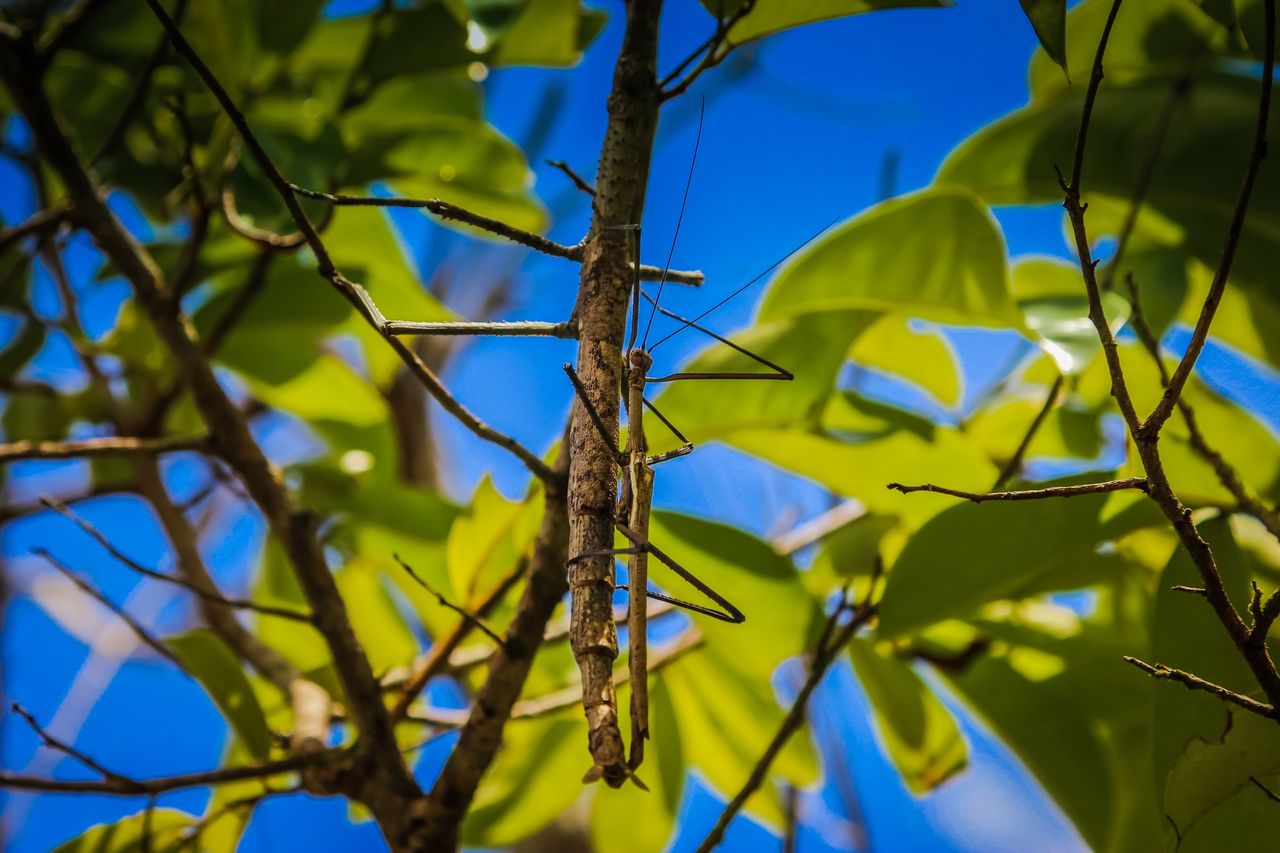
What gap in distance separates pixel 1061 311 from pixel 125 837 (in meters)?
0.97

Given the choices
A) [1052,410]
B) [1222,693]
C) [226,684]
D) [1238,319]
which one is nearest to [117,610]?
[226,684]

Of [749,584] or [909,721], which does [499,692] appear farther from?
[909,721]

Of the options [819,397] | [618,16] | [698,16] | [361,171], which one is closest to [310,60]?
[361,171]

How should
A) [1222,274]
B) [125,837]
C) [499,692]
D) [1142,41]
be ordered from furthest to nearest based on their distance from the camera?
[1142,41], [125,837], [499,692], [1222,274]

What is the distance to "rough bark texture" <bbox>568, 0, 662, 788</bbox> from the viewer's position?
58 cm

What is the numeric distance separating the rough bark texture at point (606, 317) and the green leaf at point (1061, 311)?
333 mm

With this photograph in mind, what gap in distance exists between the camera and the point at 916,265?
2.71 ft

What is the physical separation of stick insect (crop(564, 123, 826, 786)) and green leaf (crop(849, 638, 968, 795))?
0.25 m

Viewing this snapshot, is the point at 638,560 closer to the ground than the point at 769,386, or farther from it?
closer to the ground

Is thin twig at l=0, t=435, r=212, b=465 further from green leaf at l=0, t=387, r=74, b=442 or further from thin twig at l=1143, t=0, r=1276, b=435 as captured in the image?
thin twig at l=1143, t=0, r=1276, b=435

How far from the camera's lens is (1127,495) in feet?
2.30

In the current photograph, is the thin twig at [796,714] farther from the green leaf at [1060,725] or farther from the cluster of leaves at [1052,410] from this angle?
the green leaf at [1060,725]

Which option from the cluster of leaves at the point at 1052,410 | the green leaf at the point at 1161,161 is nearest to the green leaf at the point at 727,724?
the cluster of leaves at the point at 1052,410

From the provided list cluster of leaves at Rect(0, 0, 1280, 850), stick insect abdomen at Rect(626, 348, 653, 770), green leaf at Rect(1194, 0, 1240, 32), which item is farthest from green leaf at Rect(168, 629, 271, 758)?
green leaf at Rect(1194, 0, 1240, 32)
